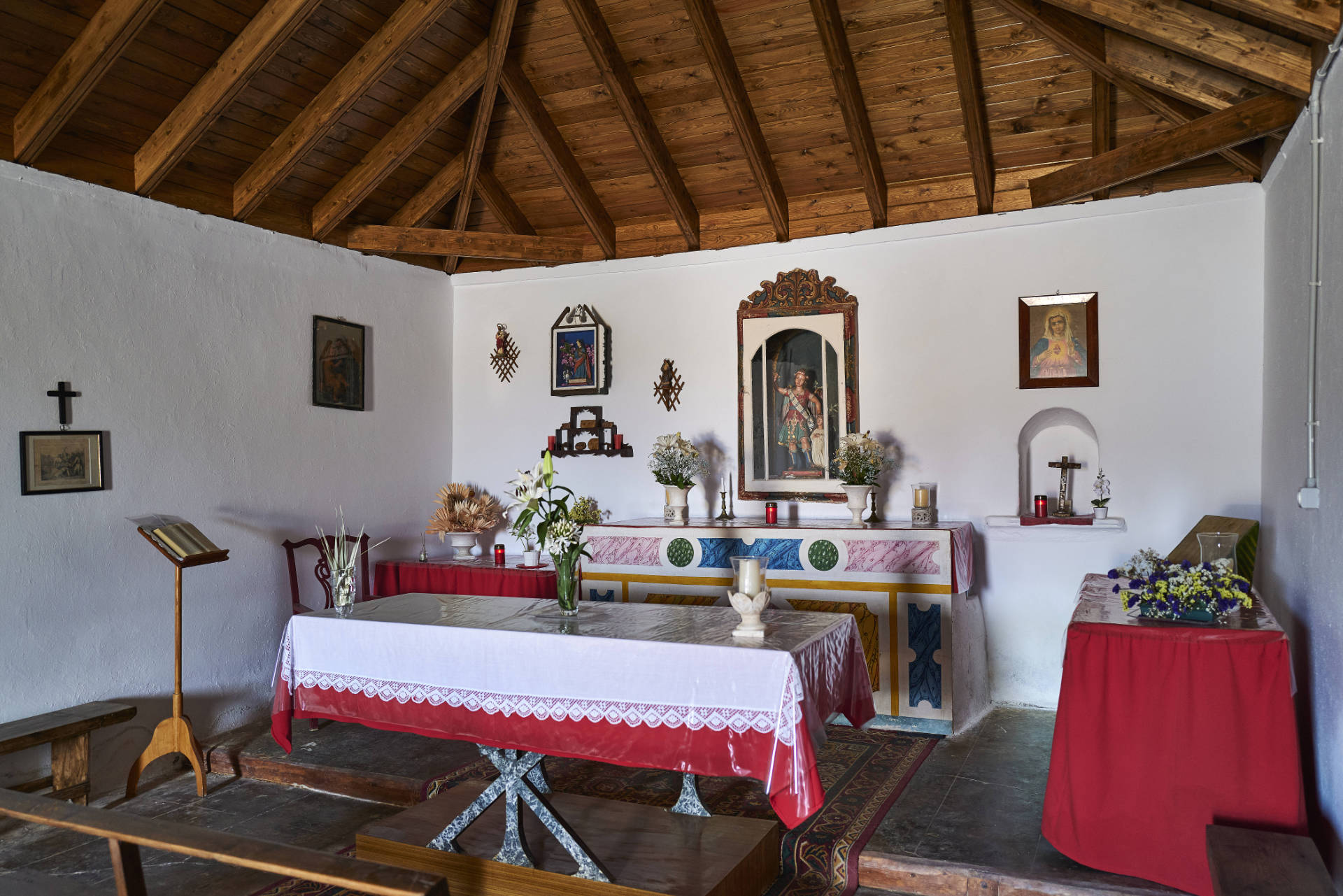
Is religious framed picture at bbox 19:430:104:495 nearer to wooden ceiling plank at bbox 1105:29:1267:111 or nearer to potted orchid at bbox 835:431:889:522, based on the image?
potted orchid at bbox 835:431:889:522

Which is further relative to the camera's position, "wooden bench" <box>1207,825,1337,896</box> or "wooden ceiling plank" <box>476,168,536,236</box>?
"wooden ceiling plank" <box>476,168,536,236</box>

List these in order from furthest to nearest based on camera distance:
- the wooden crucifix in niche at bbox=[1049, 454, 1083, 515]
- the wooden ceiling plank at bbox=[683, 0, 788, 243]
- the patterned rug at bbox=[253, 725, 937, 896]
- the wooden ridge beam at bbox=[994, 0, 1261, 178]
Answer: the wooden crucifix in niche at bbox=[1049, 454, 1083, 515] → the wooden ceiling plank at bbox=[683, 0, 788, 243] → the wooden ridge beam at bbox=[994, 0, 1261, 178] → the patterned rug at bbox=[253, 725, 937, 896]

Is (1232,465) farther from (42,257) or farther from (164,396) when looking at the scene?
(42,257)

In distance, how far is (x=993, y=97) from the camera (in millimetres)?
6078

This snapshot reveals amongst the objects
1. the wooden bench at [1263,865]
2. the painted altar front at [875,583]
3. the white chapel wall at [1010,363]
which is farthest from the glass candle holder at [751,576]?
the white chapel wall at [1010,363]

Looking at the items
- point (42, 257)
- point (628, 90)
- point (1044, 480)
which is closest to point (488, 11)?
point (628, 90)

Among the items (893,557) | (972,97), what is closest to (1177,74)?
(972,97)

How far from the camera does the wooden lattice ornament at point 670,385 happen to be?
759 centimetres

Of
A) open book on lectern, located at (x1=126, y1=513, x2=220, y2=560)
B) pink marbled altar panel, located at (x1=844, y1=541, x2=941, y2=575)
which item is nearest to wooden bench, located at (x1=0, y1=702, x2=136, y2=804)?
open book on lectern, located at (x1=126, y1=513, x2=220, y2=560)

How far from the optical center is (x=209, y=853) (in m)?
2.45

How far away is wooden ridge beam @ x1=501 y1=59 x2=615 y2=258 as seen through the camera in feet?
21.6

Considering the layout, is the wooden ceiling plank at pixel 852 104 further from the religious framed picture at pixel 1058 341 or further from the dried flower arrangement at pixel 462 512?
the dried flower arrangement at pixel 462 512

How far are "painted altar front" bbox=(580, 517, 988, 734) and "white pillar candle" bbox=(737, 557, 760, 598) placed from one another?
251 cm

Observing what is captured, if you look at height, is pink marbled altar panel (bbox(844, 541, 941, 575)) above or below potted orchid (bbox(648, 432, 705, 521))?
below
